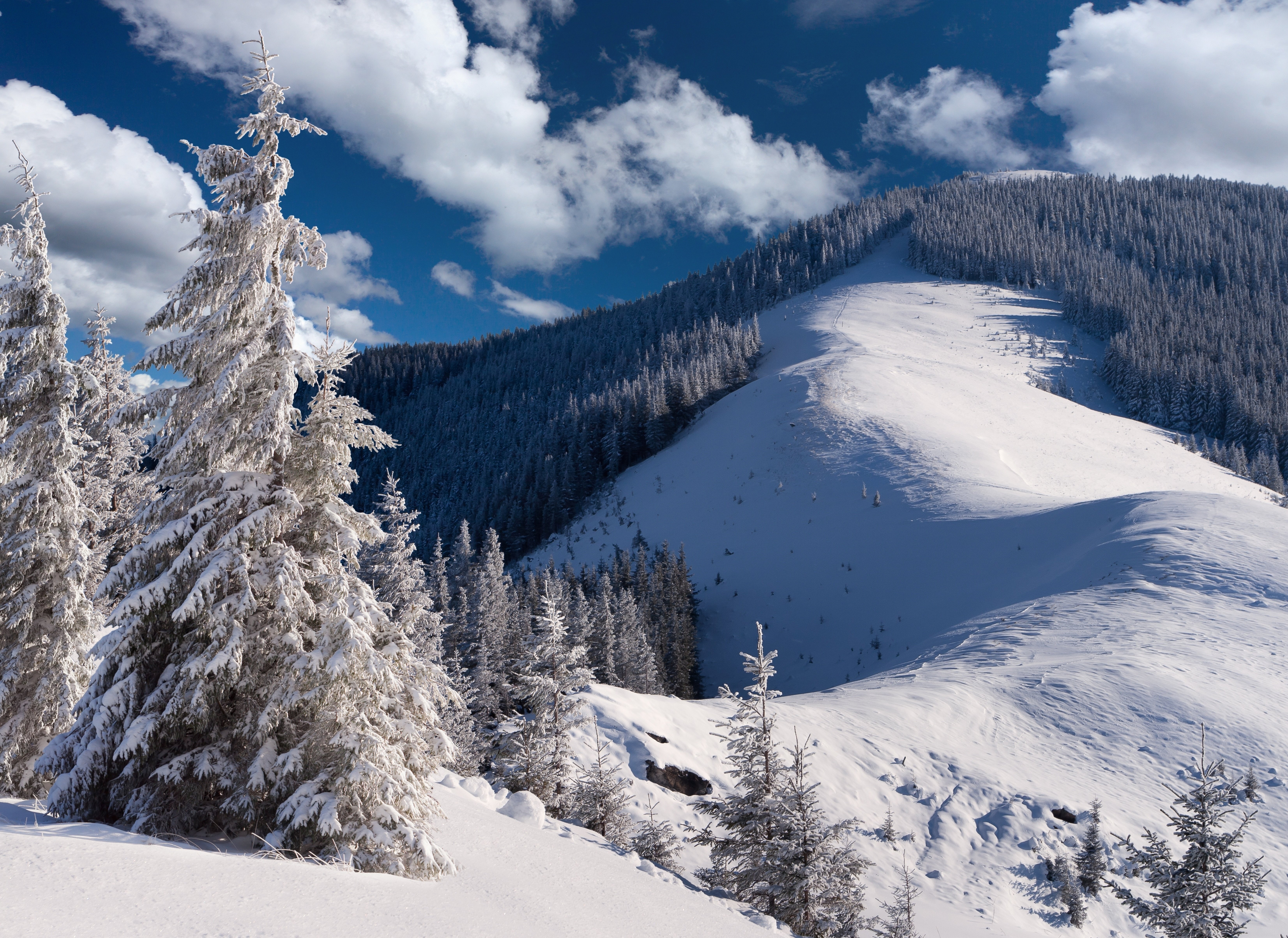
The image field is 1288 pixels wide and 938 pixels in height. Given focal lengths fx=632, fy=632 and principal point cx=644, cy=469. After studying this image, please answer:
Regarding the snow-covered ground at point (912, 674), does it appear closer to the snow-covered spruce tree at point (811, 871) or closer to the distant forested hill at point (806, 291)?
the snow-covered spruce tree at point (811, 871)

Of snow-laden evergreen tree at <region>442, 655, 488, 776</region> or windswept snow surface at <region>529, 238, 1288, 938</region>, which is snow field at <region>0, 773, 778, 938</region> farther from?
snow-laden evergreen tree at <region>442, 655, 488, 776</region>

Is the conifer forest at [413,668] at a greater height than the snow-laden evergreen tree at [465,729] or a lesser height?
greater

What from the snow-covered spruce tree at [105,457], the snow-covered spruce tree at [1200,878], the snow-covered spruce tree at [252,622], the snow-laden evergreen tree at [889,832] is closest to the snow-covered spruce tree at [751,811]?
the snow-covered spruce tree at [1200,878]

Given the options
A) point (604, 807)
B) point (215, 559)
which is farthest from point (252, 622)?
point (604, 807)

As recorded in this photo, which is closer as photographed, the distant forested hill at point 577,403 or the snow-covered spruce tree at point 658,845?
the snow-covered spruce tree at point 658,845

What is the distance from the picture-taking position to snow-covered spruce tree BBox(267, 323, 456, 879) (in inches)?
275

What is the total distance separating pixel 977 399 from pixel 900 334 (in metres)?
43.4

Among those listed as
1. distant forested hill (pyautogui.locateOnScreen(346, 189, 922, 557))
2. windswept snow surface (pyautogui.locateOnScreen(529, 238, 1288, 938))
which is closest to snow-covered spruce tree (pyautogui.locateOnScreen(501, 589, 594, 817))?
windswept snow surface (pyautogui.locateOnScreen(529, 238, 1288, 938))

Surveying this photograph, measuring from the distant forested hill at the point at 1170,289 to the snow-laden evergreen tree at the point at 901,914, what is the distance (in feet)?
320

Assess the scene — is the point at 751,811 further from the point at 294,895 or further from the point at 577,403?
the point at 577,403

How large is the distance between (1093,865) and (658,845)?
12130 mm

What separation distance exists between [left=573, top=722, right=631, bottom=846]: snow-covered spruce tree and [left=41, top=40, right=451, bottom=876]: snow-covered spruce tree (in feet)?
24.7

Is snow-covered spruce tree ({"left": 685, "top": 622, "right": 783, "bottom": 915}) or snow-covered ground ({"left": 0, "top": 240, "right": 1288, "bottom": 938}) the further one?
snow-covered spruce tree ({"left": 685, "top": 622, "right": 783, "bottom": 915})

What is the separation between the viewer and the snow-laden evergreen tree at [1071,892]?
15.9m
